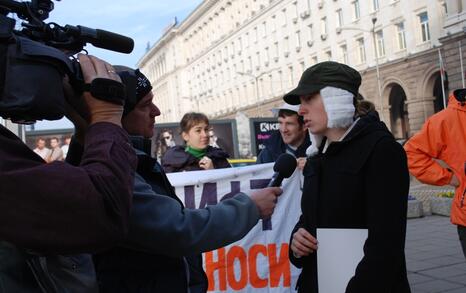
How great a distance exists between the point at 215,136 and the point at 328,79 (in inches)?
433

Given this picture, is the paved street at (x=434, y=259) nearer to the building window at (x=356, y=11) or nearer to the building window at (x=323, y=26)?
the building window at (x=356, y=11)

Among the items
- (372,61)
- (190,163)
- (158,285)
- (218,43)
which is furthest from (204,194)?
(218,43)

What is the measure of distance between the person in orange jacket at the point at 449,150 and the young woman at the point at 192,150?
2.10 meters

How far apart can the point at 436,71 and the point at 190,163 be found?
1259 inches

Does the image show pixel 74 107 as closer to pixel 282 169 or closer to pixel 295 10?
pixel 282 169

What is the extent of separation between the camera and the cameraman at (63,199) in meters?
1.04

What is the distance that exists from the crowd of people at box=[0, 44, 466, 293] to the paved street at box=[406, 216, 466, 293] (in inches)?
86.6

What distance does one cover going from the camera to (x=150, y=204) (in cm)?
155

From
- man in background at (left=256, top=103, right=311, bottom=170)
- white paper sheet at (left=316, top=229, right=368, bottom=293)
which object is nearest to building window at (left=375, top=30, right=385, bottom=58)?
man in background at (left=256, top=103, right=311, bottom=170)

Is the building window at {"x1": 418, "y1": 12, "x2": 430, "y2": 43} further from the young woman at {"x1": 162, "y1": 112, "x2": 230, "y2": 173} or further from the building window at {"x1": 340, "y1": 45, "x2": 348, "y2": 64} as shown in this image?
the young woman at {"x1": 162, "y1": 112, "x2": 230, "y2": 173}

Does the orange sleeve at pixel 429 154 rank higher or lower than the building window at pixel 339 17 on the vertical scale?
lower

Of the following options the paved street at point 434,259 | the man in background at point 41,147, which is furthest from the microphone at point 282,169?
the man in background at point 41,147

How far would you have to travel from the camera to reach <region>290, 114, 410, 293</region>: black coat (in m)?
2.04

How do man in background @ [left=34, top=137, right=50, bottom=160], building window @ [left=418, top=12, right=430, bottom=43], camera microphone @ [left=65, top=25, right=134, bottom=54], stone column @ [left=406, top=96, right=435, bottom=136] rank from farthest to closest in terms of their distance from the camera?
1. stone column @ [left=406, top=96, right=435, bottom=136]
2. building window @ [left=418, top=12, right=430, bottom=43]
3. man in background @ [left=34, top=137, right=50, bottom=160]
4. camera microphone @ [left=65, top=25, right=134, bottom=54]
